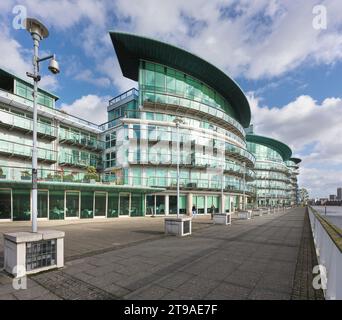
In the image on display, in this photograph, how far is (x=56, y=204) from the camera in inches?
848

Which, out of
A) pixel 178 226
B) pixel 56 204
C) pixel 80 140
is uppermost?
pixel 80 140

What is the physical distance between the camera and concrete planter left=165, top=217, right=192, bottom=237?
14.3 meters

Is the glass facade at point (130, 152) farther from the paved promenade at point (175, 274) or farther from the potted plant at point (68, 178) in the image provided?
the paved promenade at point (175, 274)

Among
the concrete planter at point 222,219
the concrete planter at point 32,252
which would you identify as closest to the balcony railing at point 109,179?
the concrete planter at point 222,219

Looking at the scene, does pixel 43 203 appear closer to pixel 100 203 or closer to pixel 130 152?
pixel 100 203

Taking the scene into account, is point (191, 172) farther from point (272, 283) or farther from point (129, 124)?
point (272, 283)

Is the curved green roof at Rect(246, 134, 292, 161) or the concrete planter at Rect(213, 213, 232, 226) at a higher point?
the curved green roof at Rect(246, 134, 292, 161)

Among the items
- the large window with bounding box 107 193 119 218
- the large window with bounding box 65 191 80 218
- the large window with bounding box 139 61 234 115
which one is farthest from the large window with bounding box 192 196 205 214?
the large window with bounding box 65 191 80 218

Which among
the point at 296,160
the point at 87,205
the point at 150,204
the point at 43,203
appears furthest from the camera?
the point at 296,160

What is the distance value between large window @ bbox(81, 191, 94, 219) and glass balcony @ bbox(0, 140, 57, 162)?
25.7ft

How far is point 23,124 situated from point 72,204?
10704 millimetres

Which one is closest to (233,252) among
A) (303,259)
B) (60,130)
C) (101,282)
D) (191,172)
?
(303,259)

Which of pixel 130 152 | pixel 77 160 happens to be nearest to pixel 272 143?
pixel 130 152

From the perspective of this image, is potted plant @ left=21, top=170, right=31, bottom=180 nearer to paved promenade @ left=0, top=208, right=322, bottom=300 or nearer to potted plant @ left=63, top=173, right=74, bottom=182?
potted plant @ left=63, top=173, right=74, bottom=182
